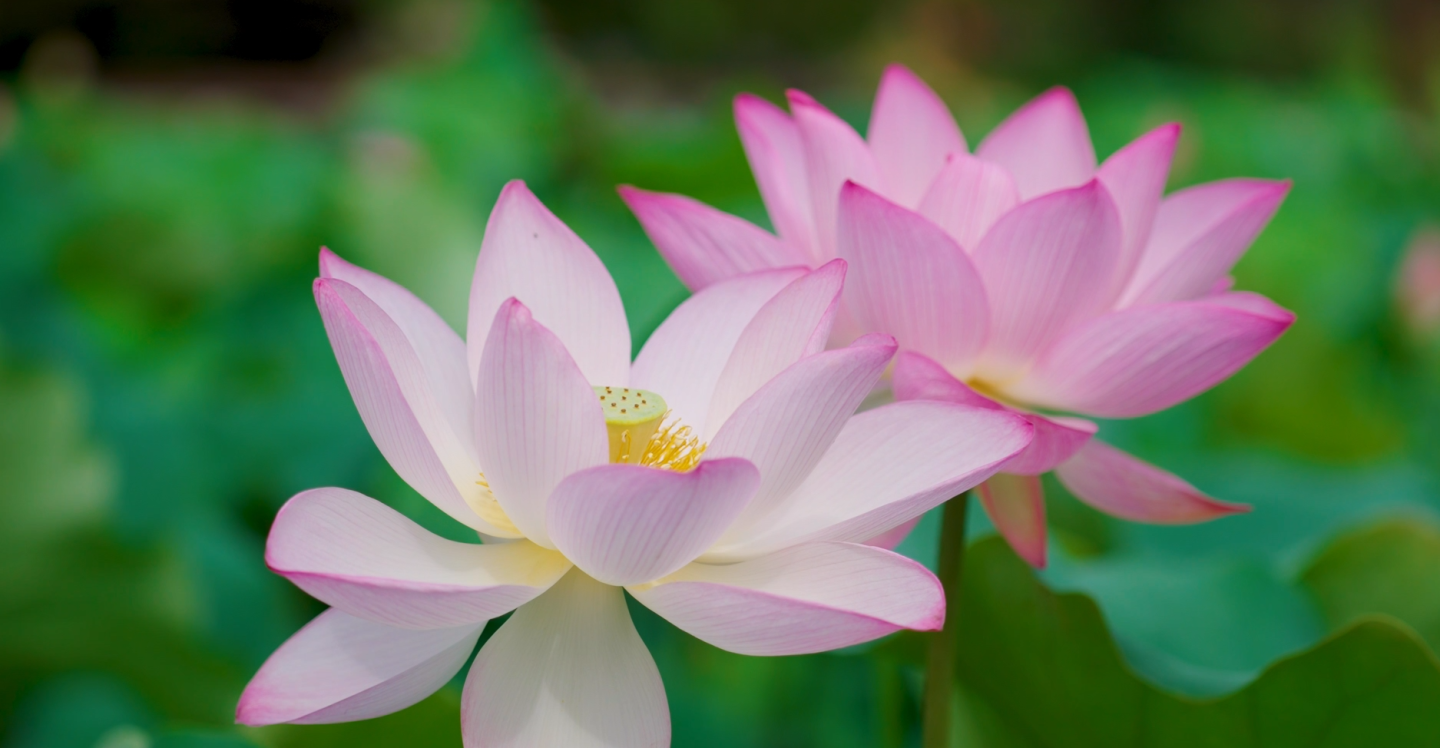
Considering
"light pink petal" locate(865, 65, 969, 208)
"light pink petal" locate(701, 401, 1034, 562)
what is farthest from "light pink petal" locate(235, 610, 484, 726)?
"light pink petal" locate(865, 65, 969, 208)

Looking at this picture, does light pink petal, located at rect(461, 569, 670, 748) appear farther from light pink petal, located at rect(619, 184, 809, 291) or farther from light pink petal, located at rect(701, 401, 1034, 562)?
light pink petal, located at rect(619, 184, 809, 291)

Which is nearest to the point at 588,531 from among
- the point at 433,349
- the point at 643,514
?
the point at 643,514

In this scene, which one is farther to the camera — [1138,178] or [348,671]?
[1138,178]

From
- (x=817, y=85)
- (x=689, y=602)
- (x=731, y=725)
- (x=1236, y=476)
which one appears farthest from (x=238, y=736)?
(x=817, y=85)

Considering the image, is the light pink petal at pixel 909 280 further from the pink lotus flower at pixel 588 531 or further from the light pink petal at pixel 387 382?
the light pink petal at pixel 387 382

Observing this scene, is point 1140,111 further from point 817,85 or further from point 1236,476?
point 817,85

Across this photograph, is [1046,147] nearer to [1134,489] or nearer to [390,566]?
[1134,489]
